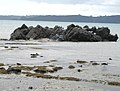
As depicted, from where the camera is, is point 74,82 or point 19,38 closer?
point 74,82

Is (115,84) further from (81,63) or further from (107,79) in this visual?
(81,63)

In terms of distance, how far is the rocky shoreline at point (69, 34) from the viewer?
487ft

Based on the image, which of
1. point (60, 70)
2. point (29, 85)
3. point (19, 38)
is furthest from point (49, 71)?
point (19, 38)

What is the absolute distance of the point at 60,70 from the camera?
6397 centimetres

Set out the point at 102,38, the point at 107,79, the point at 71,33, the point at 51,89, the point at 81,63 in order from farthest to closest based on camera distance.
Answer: the point at 102,38 < the point at 71,33 < the point at 81,63 < the point at 107,79 < the point at 51,89

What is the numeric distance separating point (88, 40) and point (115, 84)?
102074mm

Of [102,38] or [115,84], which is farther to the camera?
[102,38]

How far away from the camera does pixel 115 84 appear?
49.7 metres

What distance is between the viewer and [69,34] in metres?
149

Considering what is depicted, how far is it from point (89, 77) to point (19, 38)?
335 ft

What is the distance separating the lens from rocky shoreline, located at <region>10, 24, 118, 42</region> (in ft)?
487

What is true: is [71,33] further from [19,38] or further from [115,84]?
[115,84]

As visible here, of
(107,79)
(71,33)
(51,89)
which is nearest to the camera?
(51,89)

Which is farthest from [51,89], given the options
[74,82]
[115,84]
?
[115,84]
